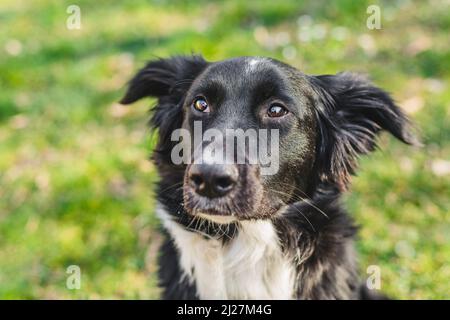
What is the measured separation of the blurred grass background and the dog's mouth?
145 centimetres

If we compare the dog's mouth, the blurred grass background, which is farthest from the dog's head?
the blurred grass background

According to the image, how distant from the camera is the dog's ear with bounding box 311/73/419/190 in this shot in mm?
3424

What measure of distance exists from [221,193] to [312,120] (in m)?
0.81

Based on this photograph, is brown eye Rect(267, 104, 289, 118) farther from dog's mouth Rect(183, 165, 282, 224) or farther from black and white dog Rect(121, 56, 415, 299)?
dog's mouth Rect(183, 165, 282, 224)

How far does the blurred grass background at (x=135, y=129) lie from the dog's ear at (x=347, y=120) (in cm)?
113

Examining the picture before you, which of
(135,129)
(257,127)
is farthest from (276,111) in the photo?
(135,129)

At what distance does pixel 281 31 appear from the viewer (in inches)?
275

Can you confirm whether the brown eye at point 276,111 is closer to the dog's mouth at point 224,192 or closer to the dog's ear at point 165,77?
the dog's mouth at point 224,192

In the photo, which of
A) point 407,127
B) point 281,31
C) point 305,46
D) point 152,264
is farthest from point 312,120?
point 281,31

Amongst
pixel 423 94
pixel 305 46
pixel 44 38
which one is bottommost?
pixel 423 94

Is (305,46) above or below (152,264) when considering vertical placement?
above

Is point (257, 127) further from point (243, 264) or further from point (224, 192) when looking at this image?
point (243, 264)
